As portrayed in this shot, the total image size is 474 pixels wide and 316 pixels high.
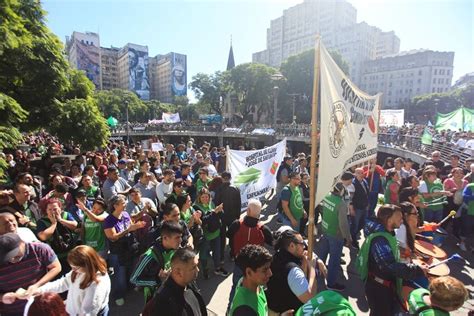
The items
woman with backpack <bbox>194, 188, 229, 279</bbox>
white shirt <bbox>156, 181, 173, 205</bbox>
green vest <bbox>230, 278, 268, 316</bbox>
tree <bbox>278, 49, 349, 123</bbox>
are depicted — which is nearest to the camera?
green vest <bbox>230, 278, 268, 316</bbox>

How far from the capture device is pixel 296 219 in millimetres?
5773

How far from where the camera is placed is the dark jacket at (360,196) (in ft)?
20.8

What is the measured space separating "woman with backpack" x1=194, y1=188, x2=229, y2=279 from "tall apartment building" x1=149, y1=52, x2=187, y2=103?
12560 cm

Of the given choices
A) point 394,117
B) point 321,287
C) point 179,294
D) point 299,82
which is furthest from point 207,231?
point 299,82

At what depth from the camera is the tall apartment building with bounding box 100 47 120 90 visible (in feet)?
420

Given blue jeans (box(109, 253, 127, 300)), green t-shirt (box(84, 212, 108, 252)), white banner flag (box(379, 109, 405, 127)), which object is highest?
white banner flag (box(379, 109, 405, 127))

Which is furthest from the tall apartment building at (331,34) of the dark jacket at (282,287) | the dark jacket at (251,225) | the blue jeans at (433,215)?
the dark jacket at (282,287)

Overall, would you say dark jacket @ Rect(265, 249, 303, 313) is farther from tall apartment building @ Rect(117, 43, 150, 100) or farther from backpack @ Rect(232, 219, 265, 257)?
tall apartment building @ Rect(117, 43, 150, 100)

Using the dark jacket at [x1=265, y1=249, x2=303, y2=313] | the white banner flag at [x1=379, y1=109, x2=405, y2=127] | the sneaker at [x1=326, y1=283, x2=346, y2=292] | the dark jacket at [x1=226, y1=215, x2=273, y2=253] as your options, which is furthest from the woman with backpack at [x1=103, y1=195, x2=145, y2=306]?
the white banner flag at [x1=379, y1=109, x2=405, y2=127]

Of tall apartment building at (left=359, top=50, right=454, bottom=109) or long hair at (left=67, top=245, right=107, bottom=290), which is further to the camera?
tall apartment building at (left=359, top=50, right=454, bottom=109)

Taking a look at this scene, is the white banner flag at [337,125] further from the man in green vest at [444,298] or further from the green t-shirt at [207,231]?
the green t-shirt at [207,231]

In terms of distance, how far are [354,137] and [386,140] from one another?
20.9 meters

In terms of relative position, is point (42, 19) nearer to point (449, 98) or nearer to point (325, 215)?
point (325, 215)

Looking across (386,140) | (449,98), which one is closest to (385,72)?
(449,98)
